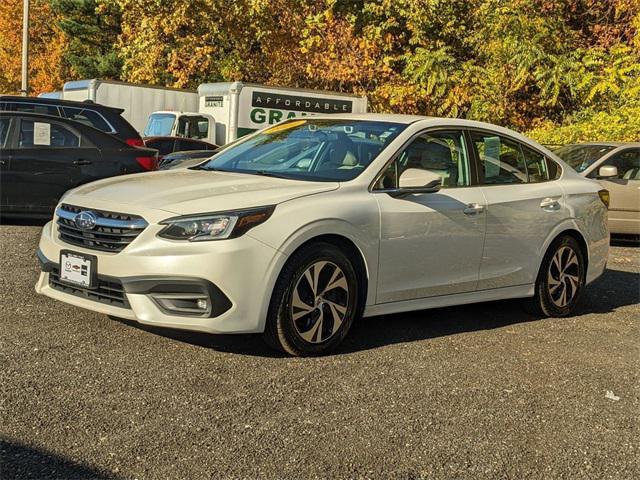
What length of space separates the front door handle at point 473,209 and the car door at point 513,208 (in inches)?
3.5

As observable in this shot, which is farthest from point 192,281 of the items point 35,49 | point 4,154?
point 35,49

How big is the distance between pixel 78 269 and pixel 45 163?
17.5 ft

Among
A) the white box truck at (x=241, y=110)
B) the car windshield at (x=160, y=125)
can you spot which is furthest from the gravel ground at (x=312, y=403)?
the car windshield at (x=160, y=125)

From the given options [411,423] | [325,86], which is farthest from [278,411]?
[325,86]

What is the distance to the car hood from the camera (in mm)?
4535

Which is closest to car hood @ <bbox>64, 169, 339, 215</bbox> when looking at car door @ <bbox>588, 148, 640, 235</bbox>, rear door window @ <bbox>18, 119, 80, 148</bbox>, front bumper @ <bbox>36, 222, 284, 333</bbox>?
front bumper @ <bbox>36, 222, 284, 333</bbox>

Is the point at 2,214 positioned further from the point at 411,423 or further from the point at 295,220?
the point at 411,423

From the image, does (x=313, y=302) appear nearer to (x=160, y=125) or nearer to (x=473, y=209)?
(x=473, y=209)

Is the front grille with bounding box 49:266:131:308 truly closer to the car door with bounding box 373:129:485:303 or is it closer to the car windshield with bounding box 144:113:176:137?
the car door with bounding box 373:129:485:303

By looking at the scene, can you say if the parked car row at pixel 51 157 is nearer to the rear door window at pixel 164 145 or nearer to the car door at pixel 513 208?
the car door at pixel 513 208

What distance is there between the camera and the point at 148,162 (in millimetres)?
10258

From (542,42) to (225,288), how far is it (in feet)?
68.5

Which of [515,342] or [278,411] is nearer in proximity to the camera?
[278,411]

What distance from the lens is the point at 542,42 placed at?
23.2m
